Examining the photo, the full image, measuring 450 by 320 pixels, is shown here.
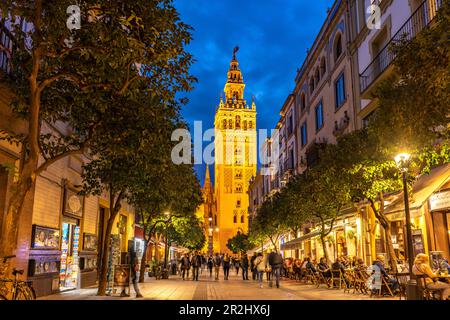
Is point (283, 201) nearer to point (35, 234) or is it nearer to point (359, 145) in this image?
point (359, 145)

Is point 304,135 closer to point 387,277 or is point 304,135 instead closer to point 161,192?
point 161,192

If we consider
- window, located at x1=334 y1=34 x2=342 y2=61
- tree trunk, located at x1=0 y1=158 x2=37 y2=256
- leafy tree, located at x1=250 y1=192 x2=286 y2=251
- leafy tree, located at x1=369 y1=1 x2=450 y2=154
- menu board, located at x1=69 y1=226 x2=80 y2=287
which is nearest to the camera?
tree trunk, located at x1=0 y1=158 x2=37 y2=256

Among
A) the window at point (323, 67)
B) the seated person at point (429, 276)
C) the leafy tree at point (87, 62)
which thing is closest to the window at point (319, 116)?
the window at point (323, 67)

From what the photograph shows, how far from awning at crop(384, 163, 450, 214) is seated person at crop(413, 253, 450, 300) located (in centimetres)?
323

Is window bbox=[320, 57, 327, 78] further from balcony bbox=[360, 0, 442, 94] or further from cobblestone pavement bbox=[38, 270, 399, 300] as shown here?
cobblestone pavement bbox=[38, 270, 399, 300]

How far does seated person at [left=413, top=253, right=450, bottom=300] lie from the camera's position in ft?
32.7

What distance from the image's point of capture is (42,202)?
1436cm

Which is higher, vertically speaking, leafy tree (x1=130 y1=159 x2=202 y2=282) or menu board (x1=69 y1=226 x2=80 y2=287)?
leafy tree (x1=130 y1=159 x2=202 y2=282)

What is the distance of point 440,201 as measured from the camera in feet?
48.6

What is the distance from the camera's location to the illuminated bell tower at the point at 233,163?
359 ft

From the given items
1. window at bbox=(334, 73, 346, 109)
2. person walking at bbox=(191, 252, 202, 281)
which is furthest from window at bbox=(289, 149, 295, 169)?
person walking at bbox=(191, 252, 202, 281)

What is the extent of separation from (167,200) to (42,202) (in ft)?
25.3

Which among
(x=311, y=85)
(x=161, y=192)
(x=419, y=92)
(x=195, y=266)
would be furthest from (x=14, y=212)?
(x=311, y=85)

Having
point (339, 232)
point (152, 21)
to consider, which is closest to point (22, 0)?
point (152, 21)
